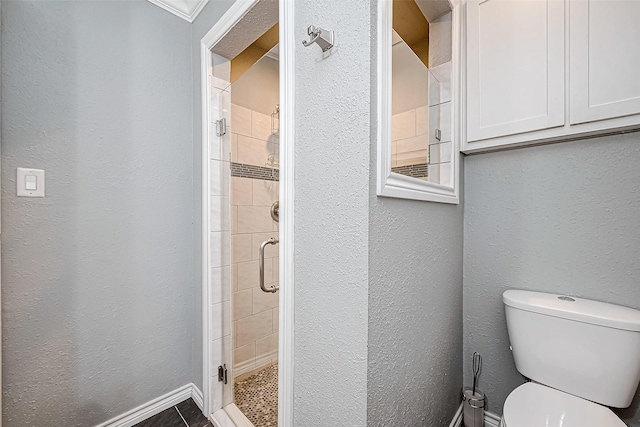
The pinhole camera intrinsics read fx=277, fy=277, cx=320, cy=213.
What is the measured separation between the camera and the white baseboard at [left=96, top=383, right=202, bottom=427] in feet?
4.62

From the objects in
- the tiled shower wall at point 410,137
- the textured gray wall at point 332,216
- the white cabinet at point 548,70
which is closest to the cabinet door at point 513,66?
the white cabinet at point 548,70

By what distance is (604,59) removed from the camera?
101 cm

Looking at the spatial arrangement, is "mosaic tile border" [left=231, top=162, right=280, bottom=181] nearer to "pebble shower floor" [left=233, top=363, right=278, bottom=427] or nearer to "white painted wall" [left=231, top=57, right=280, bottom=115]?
"white painted wall" [left=231, top=57, right=280, bottom=115]

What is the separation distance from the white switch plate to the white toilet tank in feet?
6.77

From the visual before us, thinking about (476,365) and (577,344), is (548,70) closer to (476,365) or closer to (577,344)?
(577,344)

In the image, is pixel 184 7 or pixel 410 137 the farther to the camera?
pixel 184 7

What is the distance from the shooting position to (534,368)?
3.69ft

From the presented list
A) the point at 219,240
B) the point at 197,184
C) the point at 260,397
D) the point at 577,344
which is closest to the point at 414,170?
the point at 577,344

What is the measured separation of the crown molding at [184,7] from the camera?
1524mm

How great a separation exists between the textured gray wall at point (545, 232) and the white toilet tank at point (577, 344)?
12 cm

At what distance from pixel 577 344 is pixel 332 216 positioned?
3.44 feet

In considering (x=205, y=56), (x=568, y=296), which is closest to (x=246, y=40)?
(x=205, y=56)

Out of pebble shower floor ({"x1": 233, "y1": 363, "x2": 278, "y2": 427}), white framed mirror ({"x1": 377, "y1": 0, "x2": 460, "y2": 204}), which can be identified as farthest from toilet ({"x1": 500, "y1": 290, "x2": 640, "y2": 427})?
pebble shower floor ({"x1": 233, "y1": 363, "x2": 278, "y2": 427})

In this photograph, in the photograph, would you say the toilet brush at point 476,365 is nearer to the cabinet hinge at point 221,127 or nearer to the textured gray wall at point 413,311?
the textured gray wall at point 413,311
